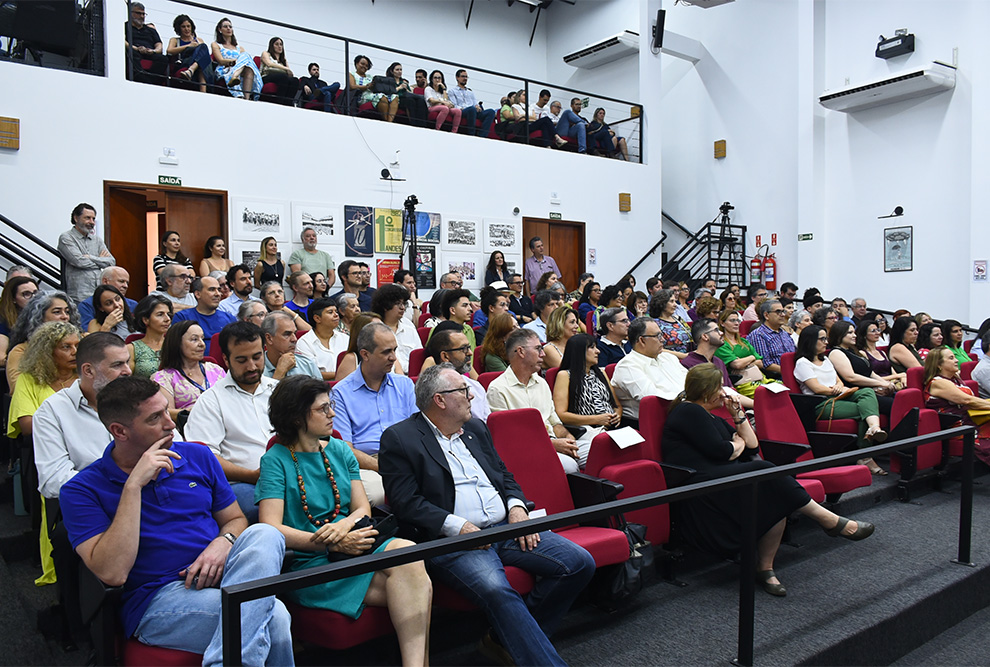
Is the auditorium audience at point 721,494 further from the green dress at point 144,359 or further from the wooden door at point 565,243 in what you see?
the wooden door at point 565,243

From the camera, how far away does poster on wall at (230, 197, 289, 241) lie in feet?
23.4

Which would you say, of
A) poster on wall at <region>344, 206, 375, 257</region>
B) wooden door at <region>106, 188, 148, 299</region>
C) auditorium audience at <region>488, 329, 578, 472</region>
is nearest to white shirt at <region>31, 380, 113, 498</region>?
auditorium audience at <region>488, 329, 578, 472</region>

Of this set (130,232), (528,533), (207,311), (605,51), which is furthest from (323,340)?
(605,51)

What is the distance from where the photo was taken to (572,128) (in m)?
10.3

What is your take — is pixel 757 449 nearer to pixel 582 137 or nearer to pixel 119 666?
pixel 119 666

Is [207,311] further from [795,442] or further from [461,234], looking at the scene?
[461,234]

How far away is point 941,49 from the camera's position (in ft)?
30.8

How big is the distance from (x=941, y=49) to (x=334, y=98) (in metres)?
8.03

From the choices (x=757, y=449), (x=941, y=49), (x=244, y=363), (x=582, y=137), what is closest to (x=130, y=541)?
(x=244, y=363)

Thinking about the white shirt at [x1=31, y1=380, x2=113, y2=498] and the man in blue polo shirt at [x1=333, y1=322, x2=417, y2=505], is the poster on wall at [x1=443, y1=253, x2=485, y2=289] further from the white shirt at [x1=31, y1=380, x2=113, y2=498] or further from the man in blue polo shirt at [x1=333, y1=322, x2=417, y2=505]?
the white shirt at [x1=31, y1=380, x2=113, y2=498]

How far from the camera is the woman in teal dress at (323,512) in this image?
203cm

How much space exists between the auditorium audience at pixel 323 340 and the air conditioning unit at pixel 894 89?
28.1 ft

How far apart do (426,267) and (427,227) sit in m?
0.49

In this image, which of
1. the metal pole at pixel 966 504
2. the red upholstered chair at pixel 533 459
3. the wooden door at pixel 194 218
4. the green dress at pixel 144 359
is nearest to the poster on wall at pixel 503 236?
the wooden door at pixel 194 218
